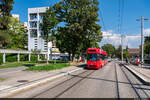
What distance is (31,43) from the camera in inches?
2908

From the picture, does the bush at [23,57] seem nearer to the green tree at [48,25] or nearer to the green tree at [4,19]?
the green tree at [48,25]

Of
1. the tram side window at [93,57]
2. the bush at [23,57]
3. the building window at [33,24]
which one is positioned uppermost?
the building window at [33,24]

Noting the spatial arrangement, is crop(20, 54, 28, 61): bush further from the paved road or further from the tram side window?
the paved road

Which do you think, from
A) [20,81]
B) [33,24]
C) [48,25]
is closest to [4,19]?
[20,81]

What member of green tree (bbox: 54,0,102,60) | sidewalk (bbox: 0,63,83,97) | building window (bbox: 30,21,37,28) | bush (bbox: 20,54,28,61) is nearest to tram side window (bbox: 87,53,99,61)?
green tree (bbox: 54,0,102,60)

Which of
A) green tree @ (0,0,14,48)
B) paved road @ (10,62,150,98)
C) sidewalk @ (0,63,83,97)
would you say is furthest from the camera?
green tree @ (0,0,14,48)

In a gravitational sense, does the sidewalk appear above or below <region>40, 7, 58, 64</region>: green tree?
below

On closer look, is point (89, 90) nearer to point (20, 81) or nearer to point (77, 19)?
point (20, 81)

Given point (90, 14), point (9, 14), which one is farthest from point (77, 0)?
point (9, 14)

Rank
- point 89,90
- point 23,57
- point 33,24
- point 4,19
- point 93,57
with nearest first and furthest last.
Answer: point 89,90 → point 4,19 → point 93,57 → point 23,57 → point 33,24

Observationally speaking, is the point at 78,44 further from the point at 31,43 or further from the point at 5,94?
the point at 31,43

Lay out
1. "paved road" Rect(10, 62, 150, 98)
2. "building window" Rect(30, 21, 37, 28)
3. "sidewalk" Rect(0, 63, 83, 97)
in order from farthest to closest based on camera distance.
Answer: "building window" Rect(30, 21, 37, 28), "sidewalk" Rect(0, 63, 83, 97), "paved road" Rect(10, 62, 150, 98)

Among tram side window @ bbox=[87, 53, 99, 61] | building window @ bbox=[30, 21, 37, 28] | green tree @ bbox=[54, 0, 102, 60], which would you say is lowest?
tram side window @ bbox=[87, 53, 99, 61]

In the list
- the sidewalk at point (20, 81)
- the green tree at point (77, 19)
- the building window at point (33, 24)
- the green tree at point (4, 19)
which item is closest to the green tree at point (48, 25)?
the green tree at point (77, 19)
